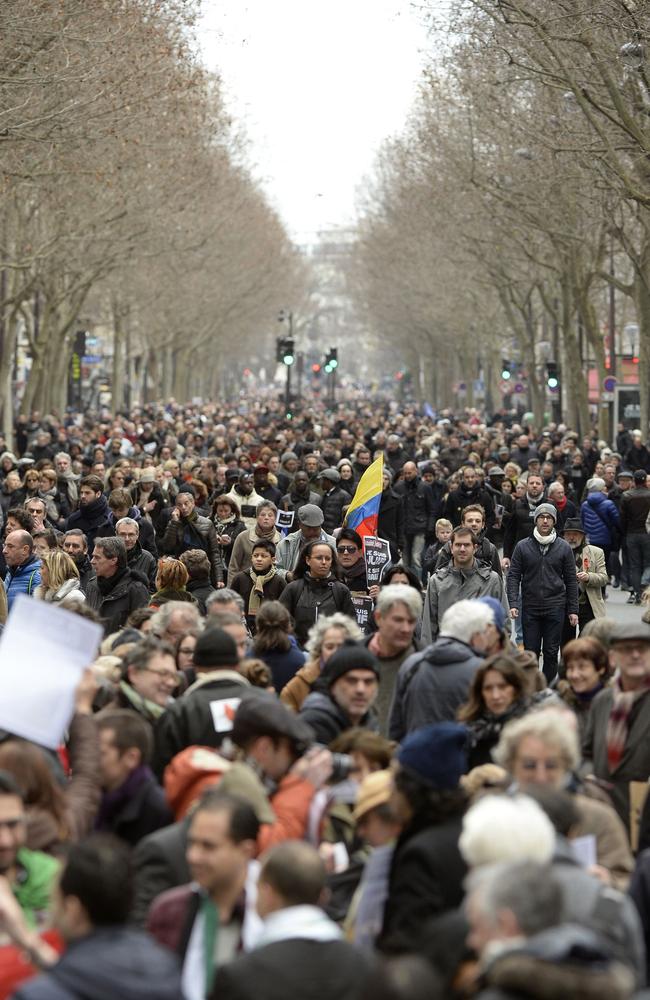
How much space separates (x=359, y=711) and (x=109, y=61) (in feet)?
61.7

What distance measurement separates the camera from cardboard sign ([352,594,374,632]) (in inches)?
494

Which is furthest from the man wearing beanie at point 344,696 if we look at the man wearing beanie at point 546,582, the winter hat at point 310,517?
the man wearing beanie at point 546,582

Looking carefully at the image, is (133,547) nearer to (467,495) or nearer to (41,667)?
(467,495)

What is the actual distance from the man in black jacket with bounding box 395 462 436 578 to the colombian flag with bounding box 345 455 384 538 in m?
6.00

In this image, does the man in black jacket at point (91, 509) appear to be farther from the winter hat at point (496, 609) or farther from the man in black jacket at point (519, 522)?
the winter hat at point (496, 609)

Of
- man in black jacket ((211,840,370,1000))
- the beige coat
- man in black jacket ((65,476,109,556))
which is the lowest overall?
the beige coat

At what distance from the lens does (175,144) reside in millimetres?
38938

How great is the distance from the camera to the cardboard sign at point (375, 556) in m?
13.7

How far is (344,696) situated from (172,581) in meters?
4.42

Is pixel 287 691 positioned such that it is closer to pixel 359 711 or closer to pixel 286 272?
pixel 359 711

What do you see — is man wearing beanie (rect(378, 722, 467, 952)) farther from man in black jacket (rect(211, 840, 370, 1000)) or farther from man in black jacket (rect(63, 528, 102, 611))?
man in black jacket (rect(63, 528, 102, 611))

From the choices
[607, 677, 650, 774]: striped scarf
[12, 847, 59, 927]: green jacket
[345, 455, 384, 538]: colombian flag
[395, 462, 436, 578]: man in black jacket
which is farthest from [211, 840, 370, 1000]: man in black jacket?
[395, 462, 436, 578]: man in black jacket

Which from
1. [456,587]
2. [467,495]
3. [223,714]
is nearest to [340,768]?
[223,714]

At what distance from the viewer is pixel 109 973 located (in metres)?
4.23
